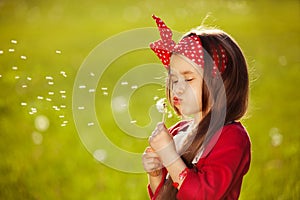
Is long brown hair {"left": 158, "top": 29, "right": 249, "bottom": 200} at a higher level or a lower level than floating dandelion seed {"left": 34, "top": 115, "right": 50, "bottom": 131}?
lower

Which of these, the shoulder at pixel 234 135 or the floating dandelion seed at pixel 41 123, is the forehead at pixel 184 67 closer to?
the shoulder at pixel 234 135

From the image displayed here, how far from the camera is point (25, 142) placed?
356cm

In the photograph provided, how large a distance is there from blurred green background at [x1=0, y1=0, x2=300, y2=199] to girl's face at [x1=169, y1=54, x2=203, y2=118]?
1.33ft

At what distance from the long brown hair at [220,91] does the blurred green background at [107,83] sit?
Answer: 488mm

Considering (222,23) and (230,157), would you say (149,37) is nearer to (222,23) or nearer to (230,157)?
(222,23)

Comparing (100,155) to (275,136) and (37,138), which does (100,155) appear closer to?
(37,138)

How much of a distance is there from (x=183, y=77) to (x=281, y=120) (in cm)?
219

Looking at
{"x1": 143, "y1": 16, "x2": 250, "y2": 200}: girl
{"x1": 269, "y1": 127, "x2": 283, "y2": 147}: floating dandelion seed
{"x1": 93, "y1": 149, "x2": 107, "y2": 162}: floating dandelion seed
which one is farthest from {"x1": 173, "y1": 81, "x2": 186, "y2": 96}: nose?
{"x1": 269, "y1": 127, "x2": 283, "y2": 147}: floating dandelion seed

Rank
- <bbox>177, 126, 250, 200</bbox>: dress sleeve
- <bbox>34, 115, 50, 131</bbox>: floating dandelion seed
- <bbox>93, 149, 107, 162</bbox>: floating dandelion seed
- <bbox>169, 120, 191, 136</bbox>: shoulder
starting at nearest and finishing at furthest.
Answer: <bbox>177, 126, 250, 200</bbox>: dress sleeve, <bbox>169, 120, 191, 136</bbox>: shoulder, <bbox>93, 149, 107, 162</bbox>: floating dandelion seed, <bbox>34, 115, 50, 131</bbox>: floating dandelion seed

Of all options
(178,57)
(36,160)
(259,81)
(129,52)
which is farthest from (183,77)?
(129,52)

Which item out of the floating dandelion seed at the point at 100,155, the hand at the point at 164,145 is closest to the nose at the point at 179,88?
the hand at the point at 164,145

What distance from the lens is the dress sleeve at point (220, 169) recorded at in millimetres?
1943

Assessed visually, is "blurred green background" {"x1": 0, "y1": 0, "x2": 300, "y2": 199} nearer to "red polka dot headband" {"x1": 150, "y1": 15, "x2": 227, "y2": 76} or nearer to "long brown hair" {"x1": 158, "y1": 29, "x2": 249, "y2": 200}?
"red polka dot headband" {"x1": 150, "y1": 15, "x2": 227, "y2": 76}

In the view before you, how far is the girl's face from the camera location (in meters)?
2.01
